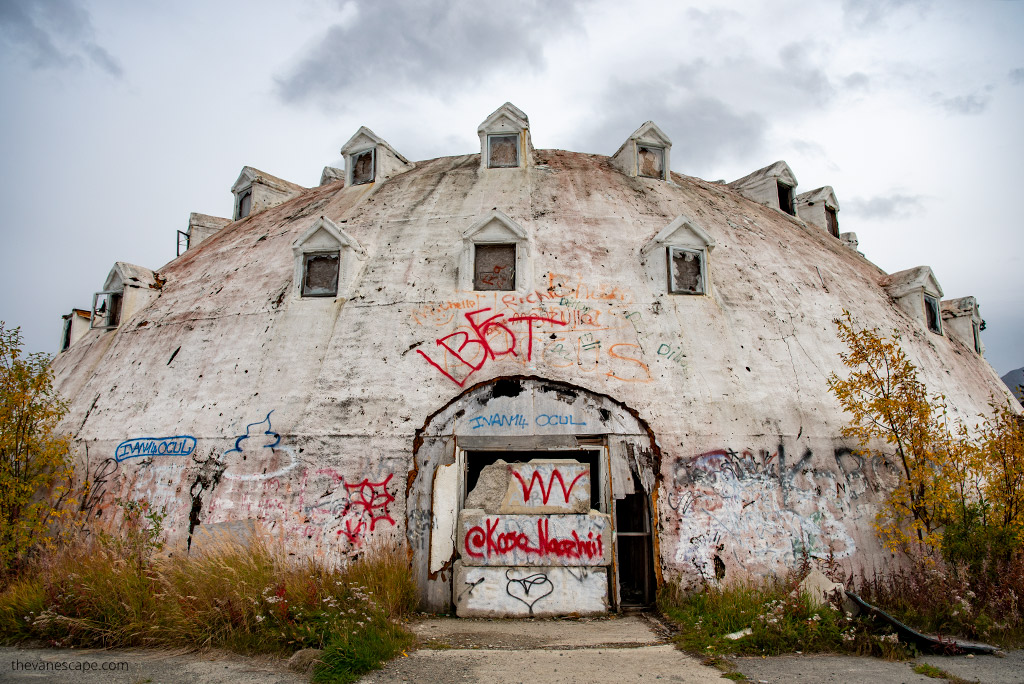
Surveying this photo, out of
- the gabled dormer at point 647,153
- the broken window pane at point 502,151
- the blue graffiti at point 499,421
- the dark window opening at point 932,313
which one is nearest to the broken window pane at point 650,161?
the gabled dormer at point 647,153

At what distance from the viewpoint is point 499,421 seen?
30.4 feet

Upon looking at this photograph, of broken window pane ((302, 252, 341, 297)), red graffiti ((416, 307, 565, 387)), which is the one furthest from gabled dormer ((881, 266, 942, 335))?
broken window pane ((302, 252, 341, 297))

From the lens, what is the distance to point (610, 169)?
46.4 feet

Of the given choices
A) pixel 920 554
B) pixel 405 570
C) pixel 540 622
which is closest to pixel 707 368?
pixel 920 554

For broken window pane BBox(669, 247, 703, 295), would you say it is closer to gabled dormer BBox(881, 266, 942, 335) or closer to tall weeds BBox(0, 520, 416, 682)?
gabled dormer BBox(881, 266, 942, 335)

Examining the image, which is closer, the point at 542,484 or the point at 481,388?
the point at 542,484

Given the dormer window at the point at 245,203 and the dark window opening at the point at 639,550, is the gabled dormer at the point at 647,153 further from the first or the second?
the dormer window at the point at 245,203

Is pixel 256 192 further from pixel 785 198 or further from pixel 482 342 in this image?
pixel 785 198

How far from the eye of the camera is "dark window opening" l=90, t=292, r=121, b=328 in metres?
12.4

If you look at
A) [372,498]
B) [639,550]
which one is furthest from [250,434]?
[639,550]

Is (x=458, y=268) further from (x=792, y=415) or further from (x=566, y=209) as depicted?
(x=792, y=415)

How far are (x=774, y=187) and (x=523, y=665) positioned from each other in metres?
13.5

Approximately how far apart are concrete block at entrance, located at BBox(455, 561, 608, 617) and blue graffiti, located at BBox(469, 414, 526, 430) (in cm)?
203

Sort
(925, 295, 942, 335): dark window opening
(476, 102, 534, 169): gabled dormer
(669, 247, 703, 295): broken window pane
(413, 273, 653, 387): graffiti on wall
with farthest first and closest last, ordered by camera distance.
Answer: (476, 102, 534, 169): gabled dormer
(925, 295, 942, 335): dark window opening
(669, 247, 703, 295): broken window pane
(413, 273, 653, 387): graffiti on wall
